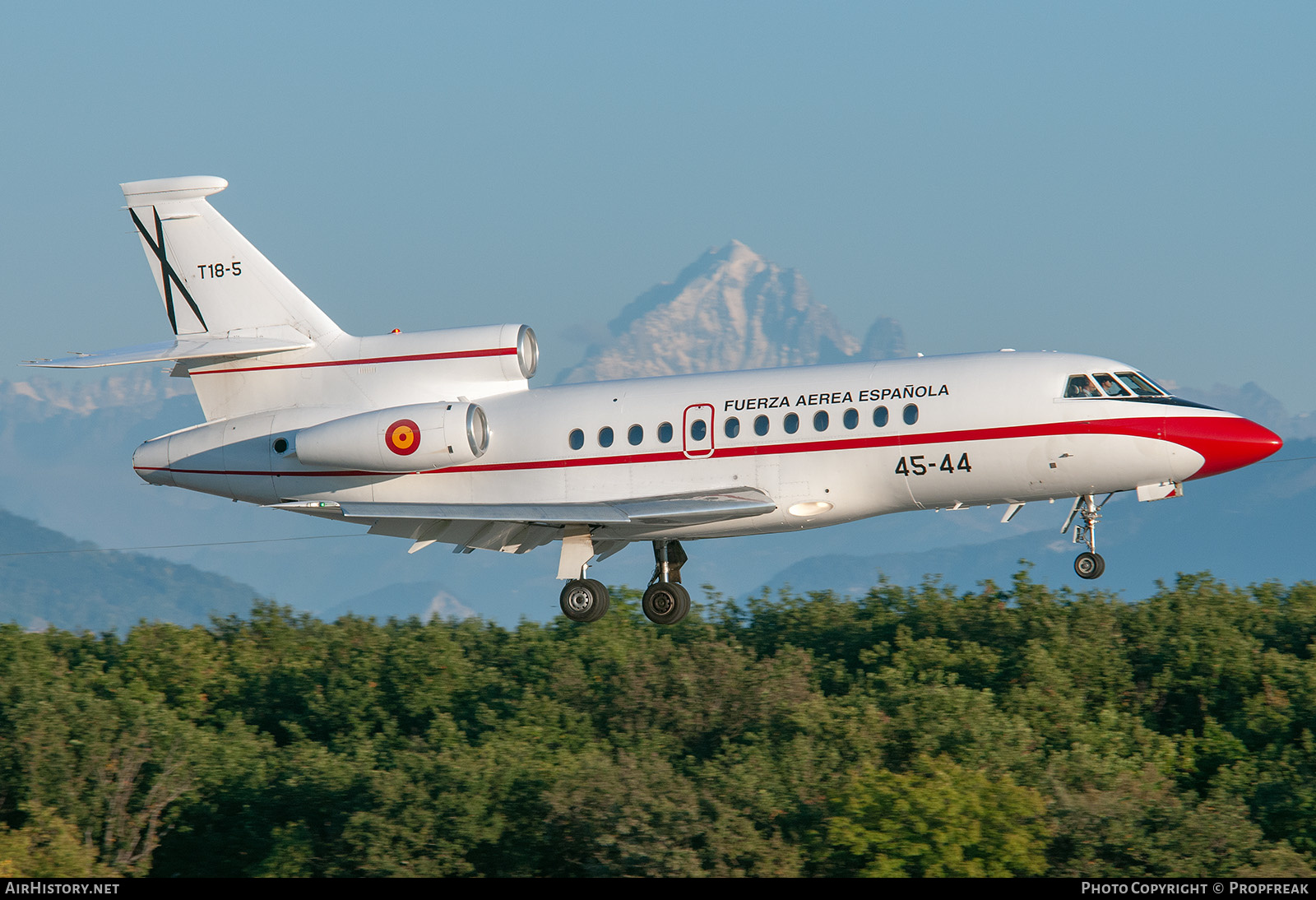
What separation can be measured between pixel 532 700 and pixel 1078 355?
2203cm

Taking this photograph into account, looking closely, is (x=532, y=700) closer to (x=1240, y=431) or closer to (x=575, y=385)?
(x=575, y=385)

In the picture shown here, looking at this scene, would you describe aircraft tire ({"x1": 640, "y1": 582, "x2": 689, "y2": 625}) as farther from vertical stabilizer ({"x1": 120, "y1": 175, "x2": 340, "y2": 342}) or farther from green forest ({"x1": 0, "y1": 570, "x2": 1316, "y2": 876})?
vertical stabilizer ({"x1": 120, "y1": 175, "x2": 340, "y2": 342})

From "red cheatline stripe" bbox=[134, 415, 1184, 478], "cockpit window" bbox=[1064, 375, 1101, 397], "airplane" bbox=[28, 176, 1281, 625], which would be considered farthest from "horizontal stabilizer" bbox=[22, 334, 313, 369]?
"cockpit window" bbox=[1064, 375, 1101, 397]

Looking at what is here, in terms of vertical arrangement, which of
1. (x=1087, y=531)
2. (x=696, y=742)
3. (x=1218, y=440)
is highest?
(x=1218, y=440)

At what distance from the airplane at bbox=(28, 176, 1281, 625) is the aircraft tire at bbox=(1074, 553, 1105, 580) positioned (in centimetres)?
5

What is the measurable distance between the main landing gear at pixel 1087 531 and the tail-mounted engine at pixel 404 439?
11382 mm

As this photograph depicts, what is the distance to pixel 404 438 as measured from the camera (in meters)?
28.0

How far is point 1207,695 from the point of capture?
Answer: 4225cm

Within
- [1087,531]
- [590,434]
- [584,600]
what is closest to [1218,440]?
[1087,531]

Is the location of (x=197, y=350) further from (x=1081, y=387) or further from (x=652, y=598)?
(x=1081, y=387)

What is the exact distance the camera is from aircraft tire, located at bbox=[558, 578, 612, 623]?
28.8 m

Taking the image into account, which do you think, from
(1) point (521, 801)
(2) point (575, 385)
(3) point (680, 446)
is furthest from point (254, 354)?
(1) point (521, 801)

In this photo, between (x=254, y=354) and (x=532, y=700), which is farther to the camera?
(x=532, y=700)

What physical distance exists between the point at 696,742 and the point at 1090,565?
16.4 m
